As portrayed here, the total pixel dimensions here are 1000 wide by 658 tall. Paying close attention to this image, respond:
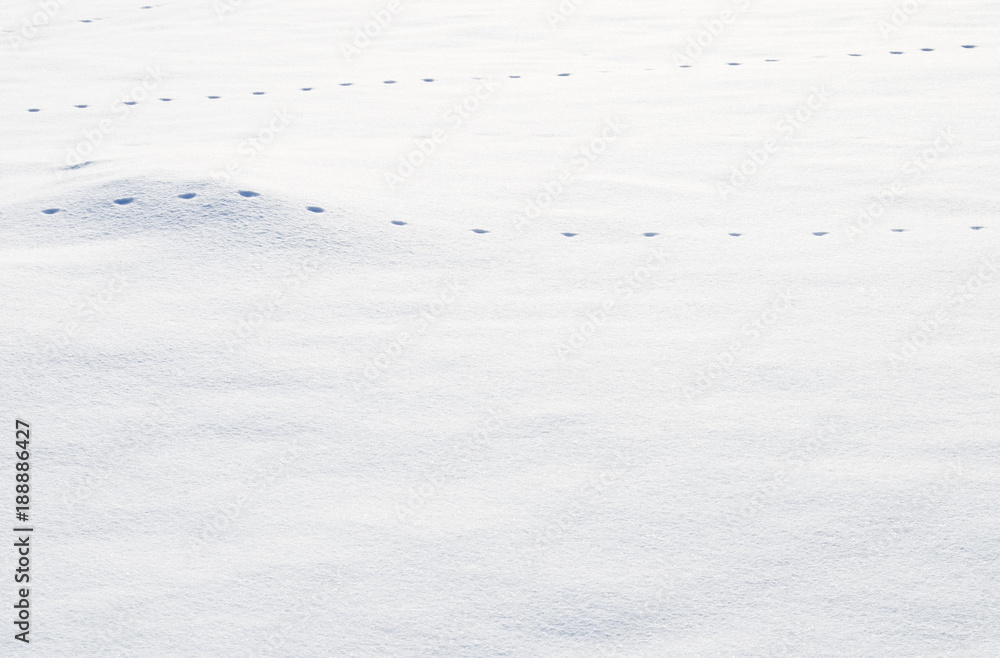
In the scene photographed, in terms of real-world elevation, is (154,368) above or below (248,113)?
below

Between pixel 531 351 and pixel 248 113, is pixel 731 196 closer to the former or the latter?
pixel 531 351

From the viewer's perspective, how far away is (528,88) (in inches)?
215

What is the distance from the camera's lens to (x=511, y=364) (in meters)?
2.96

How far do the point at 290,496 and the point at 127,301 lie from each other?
3.80 feet

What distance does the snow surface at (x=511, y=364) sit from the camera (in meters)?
2.12

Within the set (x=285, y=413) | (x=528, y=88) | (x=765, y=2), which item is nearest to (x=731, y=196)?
(x=528, y=88)

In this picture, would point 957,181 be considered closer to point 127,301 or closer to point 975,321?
point 975,321

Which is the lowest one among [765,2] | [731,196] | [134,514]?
[134,514]

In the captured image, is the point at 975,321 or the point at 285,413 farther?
the point at 975,321

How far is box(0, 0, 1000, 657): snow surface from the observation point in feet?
6.94

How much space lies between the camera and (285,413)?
271cm

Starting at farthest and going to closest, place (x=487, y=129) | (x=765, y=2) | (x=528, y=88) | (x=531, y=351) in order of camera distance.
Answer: (x=765, y=2) < (x=528, y=88) < (x=487, y=129) < (x=531, y=351)

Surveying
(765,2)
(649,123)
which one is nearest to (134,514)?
(649,123)

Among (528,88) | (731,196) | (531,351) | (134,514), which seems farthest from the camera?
(528,88)
